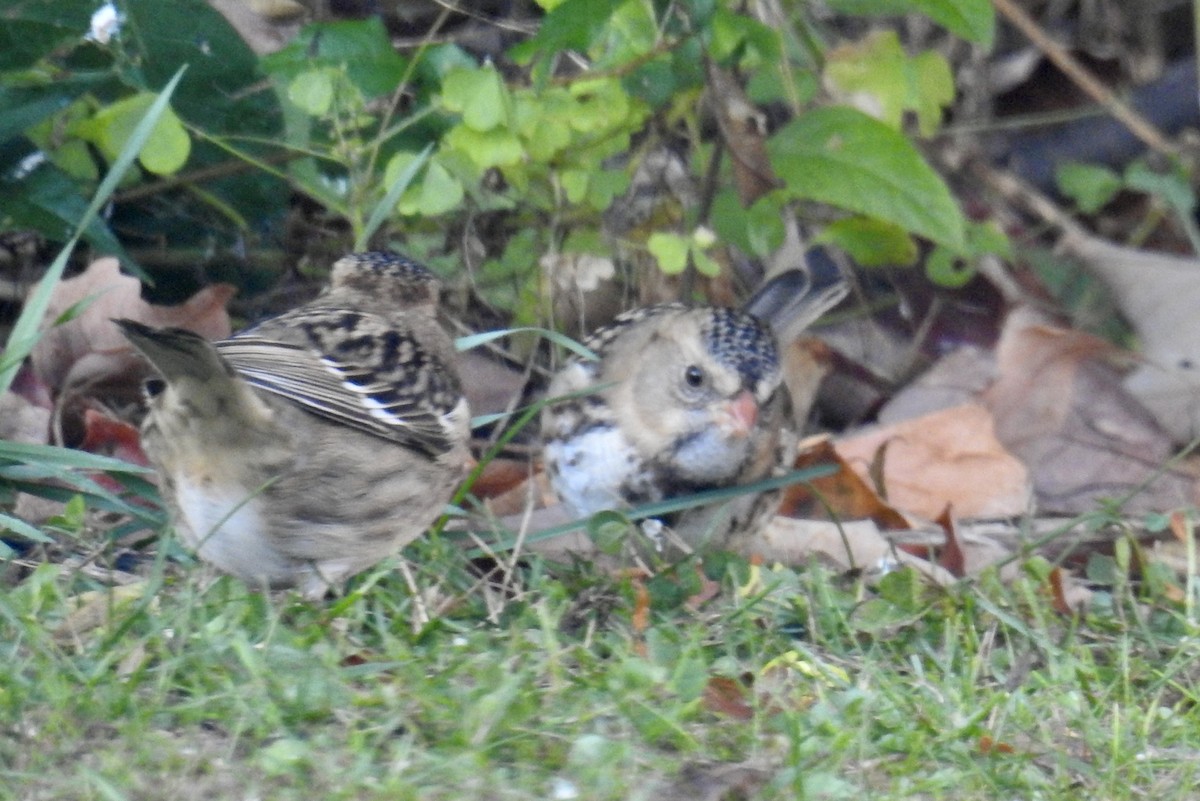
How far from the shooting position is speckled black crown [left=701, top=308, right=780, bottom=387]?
482 cm

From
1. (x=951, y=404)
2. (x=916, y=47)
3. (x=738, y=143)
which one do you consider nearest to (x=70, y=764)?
(x=738, y=143)

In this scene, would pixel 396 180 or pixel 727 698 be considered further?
pixel 396 180

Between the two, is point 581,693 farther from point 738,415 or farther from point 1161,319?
point 1161,319

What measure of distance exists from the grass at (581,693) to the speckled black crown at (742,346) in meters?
0.73

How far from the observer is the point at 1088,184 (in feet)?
25.8

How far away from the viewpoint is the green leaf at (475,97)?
15.5 ft

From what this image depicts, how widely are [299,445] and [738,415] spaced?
131 centimetres

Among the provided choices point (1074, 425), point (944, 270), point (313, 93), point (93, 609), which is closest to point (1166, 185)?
point (944, 270)

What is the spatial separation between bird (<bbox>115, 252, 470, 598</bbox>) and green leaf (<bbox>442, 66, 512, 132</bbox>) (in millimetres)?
677

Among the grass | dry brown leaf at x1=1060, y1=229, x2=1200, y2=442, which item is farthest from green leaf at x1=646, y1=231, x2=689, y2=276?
dry brown leaf at x1=1060, y1=229, x2=1200, y2=442

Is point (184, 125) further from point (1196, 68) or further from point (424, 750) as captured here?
point (1196, 68)

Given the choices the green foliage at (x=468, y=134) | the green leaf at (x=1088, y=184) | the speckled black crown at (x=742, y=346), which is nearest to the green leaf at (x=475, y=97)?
the green foliage at (x=468, y=134)

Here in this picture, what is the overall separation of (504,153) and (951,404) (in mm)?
2181

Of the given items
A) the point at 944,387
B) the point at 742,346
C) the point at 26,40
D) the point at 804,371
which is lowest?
the point at 944,387
